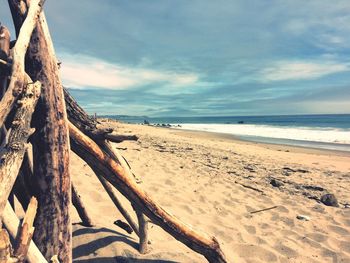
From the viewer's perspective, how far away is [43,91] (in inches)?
101

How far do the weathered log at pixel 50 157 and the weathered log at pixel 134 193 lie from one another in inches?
10.4

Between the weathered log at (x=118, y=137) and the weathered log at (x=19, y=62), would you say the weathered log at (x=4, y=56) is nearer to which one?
the weathered log at (x=19, y=62)

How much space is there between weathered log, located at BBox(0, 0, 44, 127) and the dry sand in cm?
197

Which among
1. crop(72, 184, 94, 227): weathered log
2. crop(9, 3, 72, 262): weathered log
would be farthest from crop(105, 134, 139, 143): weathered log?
crop(72, 184, 94, 227): weathered log

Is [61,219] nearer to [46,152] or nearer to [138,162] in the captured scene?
[46,152]

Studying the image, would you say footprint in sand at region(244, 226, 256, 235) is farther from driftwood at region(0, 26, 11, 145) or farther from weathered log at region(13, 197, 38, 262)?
driftwood at region(0, 26, 11, 145)

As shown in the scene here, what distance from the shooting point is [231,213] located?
624 centimetres

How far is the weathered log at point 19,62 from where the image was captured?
225cm

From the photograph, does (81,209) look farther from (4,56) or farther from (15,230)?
(4,56)

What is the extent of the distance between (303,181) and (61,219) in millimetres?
8457

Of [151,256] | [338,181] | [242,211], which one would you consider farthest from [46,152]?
[338,181]

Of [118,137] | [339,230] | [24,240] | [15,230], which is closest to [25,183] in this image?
[15,230]

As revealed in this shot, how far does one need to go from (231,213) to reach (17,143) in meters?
4.87

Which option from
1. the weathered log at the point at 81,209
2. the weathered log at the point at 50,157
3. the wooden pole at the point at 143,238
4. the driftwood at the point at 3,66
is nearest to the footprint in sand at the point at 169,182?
the weathered log at the point at 81,209
